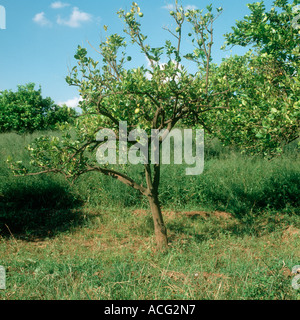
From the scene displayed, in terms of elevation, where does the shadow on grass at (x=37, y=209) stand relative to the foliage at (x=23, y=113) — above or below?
below

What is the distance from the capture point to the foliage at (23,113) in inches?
743

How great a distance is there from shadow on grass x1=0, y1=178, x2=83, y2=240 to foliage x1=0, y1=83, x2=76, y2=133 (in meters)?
10.8

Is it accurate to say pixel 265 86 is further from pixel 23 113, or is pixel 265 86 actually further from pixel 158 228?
pixel 23 113

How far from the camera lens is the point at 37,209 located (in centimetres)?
766

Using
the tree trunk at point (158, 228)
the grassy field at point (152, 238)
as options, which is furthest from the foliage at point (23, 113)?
the tree trunk at point (158, 228)

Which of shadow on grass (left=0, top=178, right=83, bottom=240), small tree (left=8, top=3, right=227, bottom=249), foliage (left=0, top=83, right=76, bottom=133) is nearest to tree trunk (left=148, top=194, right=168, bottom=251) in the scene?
small tree (left=8, top=3, right=227, bottom=249)

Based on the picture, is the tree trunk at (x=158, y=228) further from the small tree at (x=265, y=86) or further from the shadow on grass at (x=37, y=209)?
the shadow on grass at (x=37, y=209)

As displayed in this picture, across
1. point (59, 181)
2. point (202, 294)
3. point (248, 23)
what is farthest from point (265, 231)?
point (59, 181)

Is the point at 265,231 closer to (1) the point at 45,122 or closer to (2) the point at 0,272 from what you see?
(2) the point at 0,272

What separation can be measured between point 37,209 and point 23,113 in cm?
1309

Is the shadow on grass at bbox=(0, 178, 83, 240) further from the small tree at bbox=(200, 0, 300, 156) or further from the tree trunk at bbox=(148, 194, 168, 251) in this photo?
the small tree at bbox=(200, 0, 300, 156)

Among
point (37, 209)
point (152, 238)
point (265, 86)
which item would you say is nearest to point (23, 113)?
point (37, 209)

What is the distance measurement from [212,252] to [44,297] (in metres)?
2.67

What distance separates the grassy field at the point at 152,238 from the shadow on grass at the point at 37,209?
0.08 ft
